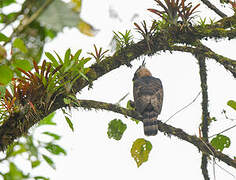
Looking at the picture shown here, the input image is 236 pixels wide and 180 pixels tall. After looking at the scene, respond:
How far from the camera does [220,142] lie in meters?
3.04

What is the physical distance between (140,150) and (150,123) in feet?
2.44

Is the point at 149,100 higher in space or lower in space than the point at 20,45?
higher

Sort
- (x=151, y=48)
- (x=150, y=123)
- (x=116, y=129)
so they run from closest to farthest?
1. (x=151, y=48)
2. (x=116, y=129)
3. (x=150, y=123)

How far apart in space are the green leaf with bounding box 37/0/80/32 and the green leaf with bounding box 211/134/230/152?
271cm

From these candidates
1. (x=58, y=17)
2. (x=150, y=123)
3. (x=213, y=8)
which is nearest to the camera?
(x=58, y=17)

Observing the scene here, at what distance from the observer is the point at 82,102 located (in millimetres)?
2752

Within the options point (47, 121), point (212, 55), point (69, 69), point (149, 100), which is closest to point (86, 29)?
point (47, 121)

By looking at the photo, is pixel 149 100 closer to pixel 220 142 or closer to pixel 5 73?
pixel 220 142

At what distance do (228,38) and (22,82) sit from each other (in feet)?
5.90

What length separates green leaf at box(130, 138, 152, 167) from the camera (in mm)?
3158

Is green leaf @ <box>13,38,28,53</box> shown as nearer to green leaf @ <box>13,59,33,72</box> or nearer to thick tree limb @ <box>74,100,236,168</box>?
green leaf @ <box>13,59,33,72</box>

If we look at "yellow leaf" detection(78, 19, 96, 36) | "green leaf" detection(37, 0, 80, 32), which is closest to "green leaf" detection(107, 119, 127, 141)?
"yellow leaf" detection(78, 19, 96, 36)

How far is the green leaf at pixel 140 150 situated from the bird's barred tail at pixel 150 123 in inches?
21.5

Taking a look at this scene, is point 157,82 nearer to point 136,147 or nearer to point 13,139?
point 136,147
